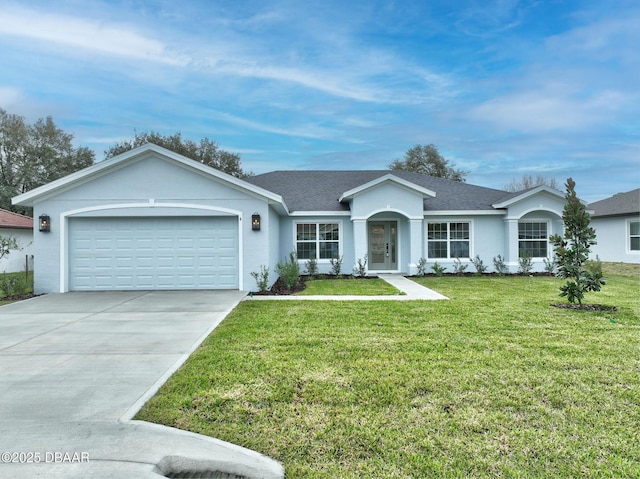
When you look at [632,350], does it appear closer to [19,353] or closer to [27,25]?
[19,353]

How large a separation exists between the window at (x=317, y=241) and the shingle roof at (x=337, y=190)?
800mm

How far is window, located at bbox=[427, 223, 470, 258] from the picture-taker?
1642 centimetres

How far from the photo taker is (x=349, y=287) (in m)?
12.2

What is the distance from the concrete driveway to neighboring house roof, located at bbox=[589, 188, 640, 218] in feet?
72.6

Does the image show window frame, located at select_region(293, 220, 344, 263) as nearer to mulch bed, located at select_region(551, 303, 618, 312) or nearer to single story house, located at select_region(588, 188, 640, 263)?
mulch bed, located at select_region(551, 303, 618, 312)

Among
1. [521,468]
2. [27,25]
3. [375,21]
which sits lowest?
[521,468]

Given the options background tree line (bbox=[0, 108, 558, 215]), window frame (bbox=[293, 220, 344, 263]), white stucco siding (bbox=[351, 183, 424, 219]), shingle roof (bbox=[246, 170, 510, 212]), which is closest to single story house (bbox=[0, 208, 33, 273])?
background tree line (bbox=[0, 108, 558, 215])

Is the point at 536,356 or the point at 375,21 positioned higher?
the point at 375,21

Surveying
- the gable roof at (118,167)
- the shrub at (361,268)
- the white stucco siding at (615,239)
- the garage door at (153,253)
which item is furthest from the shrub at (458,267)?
the garage door at (153,253)

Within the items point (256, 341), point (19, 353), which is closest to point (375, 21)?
point (256, 341)

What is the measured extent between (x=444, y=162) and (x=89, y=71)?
32849mm

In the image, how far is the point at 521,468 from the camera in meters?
2.69

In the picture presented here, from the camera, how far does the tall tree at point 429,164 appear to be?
39.0 meters

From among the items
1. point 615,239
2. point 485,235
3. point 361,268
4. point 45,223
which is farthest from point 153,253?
point 615,239
